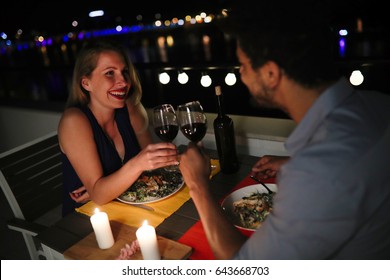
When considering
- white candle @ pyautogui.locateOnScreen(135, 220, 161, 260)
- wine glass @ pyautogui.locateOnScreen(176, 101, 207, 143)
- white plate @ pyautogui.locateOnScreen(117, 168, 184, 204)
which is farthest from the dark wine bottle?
white candle @ pyautogui.locateOnScreen(135, 220, 161, 260)

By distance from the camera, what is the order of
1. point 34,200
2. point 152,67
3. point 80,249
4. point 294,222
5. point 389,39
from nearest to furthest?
point 294,222
point 80,249
point 34,200
point 152,67
point 389,39

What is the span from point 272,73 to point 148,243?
58cm

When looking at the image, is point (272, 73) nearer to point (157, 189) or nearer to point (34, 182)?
point (157, 189)

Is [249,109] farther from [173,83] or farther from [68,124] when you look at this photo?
[68,124]

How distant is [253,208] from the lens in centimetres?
130

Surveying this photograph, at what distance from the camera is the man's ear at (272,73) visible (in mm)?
946

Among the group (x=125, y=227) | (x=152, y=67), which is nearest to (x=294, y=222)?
(x=125, y=227)

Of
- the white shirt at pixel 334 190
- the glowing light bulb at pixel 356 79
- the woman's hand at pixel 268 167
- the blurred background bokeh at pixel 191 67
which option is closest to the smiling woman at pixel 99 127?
the woman's hand at pixel 268 167

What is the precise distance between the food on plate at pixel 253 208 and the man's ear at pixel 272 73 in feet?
1.57

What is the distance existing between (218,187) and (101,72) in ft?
2.61

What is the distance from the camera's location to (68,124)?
1756 mm

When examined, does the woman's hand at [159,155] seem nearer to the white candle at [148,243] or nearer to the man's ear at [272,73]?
the white candle at [148,243]

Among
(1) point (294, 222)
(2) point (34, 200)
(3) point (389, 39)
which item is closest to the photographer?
(1) point (294, 222)

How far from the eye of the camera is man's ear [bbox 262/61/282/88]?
95cm
